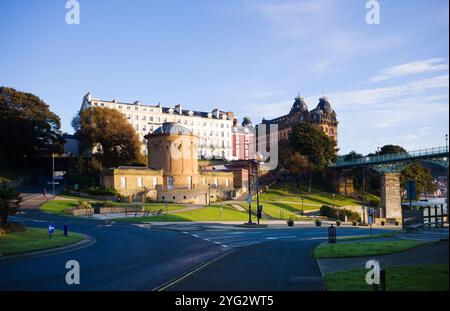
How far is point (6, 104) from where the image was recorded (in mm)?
79375

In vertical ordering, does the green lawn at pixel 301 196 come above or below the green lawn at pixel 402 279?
below

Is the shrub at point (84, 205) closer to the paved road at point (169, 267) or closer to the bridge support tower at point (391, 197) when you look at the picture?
the paved road at point (169, 267)

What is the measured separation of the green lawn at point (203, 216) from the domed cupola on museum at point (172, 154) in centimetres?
1854

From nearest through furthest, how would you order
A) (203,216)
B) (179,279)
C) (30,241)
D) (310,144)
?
1. (179,279)
2. (30,241)
3. (203,216)
4. (310,144)

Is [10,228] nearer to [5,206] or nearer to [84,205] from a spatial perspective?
[5,206]

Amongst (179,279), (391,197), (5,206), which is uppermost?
(5,206)

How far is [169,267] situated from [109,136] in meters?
68.4

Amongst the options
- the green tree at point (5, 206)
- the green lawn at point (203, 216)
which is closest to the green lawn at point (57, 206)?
the green lawn at point (203, 216)

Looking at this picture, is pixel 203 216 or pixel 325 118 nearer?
pixel 203 216

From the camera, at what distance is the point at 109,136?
85.0 m

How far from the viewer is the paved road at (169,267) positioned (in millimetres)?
15531

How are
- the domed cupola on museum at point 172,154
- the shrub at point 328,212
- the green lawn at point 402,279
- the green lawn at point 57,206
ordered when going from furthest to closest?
the domed cupola on museum at point 172,154 < the shrub at point 328,212 < the green lawn at point 57,206 < the green lawn at point 402,279

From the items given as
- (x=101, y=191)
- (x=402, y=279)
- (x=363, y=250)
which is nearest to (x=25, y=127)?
(x=101, y=191)
